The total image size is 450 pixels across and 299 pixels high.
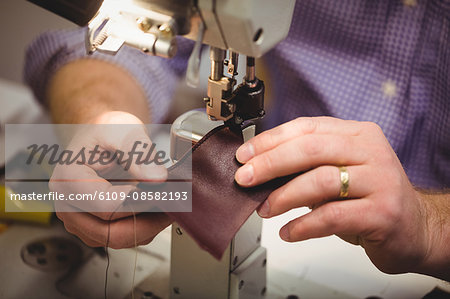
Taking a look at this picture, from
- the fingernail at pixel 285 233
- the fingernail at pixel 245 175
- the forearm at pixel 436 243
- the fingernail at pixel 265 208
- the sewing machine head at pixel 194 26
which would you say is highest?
the sewing machine head at pixel 194 26

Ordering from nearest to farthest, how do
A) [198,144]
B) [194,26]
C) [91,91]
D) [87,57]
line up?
[194,26], [198,144], [91,91], [87,57]

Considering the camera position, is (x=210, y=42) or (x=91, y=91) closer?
(x=210, y=42)

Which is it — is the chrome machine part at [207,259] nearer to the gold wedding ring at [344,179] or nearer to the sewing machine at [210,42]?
the sewing machine at [210,42]

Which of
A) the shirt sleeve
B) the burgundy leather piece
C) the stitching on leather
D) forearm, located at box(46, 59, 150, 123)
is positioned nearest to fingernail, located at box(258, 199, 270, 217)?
the burgundy leather piece

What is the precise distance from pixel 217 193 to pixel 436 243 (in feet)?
1.28

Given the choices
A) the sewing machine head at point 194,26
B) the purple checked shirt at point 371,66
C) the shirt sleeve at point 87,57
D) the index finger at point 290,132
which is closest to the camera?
the sewing machine head at point 194,26

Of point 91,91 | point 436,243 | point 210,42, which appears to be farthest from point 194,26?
point 91,91

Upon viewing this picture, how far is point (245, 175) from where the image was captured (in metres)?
0.60

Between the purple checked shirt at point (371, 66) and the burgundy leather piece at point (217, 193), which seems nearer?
the burgundy leather piece at point (217, 193)

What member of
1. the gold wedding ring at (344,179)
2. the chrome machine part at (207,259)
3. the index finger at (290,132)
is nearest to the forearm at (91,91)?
the chrome machine part at (207,259)

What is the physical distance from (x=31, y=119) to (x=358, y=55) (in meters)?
1.01

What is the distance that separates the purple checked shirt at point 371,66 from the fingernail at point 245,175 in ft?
2.10

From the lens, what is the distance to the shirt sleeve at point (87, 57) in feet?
3.96

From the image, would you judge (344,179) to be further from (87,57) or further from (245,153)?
(87,57)
